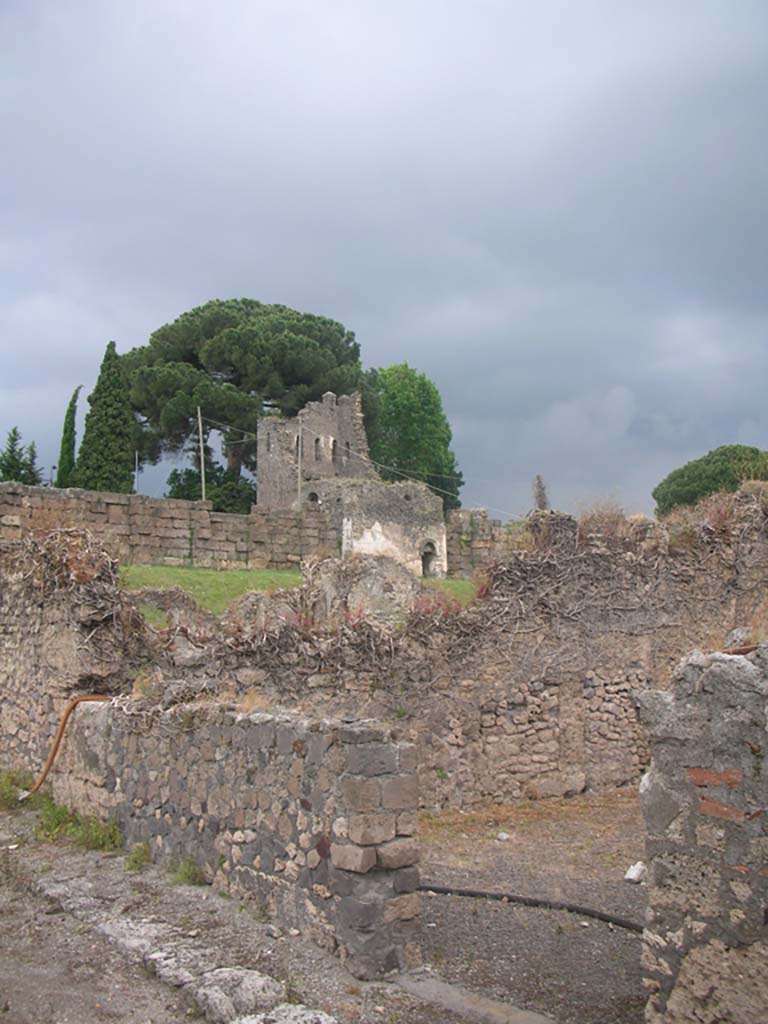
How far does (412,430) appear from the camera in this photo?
185 feet

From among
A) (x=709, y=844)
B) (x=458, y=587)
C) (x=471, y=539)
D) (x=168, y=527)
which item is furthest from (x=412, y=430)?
(x=709, y=844)

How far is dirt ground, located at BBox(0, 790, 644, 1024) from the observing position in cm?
468

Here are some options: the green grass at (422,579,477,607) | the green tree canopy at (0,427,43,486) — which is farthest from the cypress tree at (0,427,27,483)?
the green grass at (422,579,477,607)

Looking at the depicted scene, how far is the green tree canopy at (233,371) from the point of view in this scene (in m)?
45.6

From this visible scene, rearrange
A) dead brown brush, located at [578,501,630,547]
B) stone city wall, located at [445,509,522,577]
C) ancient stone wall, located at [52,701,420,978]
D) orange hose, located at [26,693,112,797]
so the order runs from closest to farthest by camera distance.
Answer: ancient stone wall, located at [52,701,420,978] < orange hose, located at [26,693,112,797] < dead brown brush, located at [578,501,630,547] < stone city wall, located at [445,509,522,577]

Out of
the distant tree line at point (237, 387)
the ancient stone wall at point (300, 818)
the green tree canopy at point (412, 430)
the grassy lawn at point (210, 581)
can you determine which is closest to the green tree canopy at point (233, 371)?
the distant tree line at point (237, 387)

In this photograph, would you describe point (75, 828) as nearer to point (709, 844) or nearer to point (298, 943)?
point (298, 943)

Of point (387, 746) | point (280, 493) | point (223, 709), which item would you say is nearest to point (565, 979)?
point (387, 746)

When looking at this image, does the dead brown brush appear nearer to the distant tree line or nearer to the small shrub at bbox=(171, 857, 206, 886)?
the small shrub at bbox=(171, 857, 206, 886)

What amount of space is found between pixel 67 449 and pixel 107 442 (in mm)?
3215

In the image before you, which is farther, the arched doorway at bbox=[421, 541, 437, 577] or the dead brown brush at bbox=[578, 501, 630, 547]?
the arched doorway at bbox=[421, 541, 437, 577]

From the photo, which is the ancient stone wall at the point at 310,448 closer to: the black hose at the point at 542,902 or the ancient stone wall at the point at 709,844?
the black hose at the point at 542,902

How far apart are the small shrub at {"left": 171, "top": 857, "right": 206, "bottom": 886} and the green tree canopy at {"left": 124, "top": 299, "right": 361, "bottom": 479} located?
3929 cm

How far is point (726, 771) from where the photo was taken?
13.2 feet
